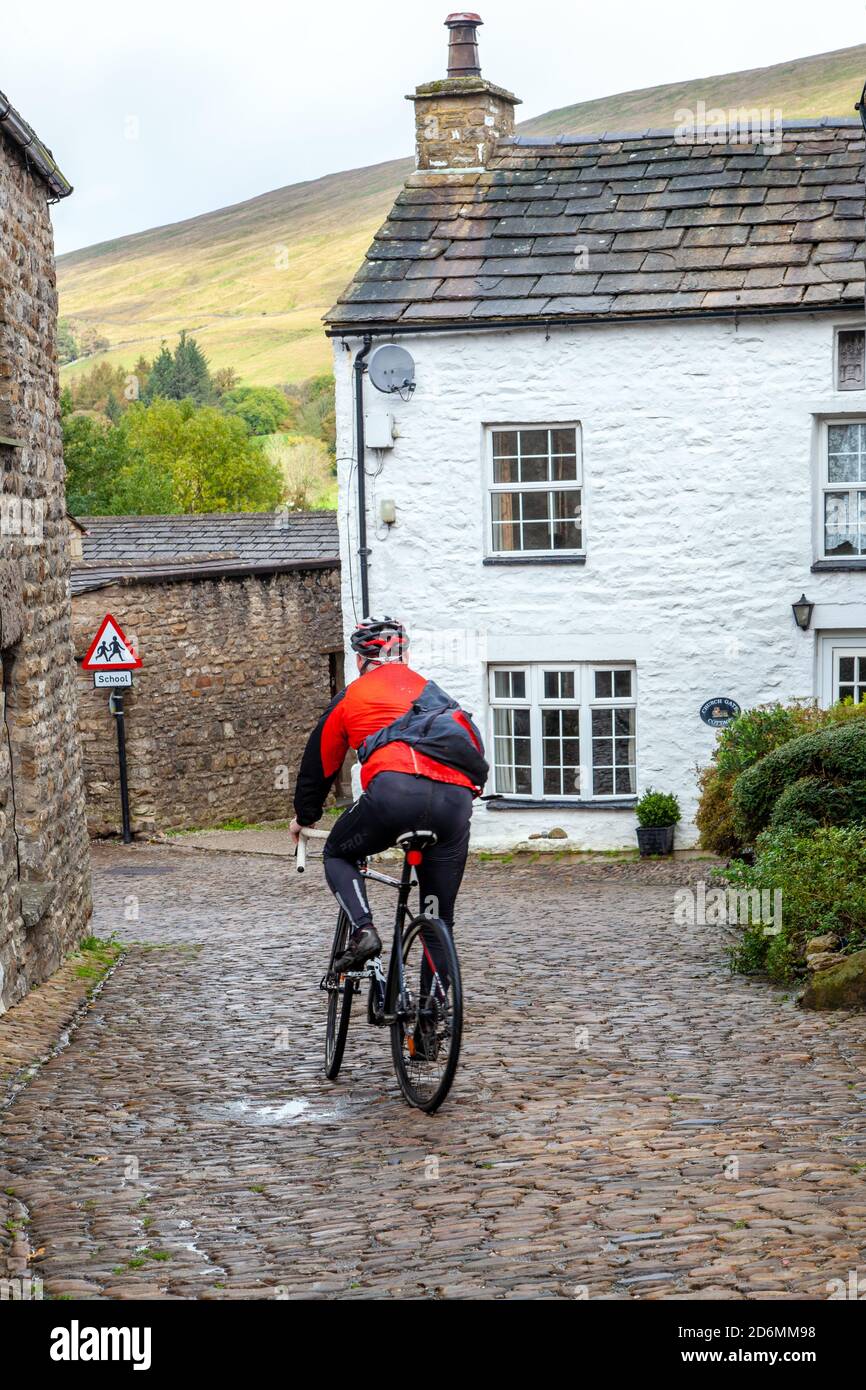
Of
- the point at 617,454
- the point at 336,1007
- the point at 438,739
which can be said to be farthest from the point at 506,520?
the point at 438,739

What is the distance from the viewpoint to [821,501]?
17.6 meters

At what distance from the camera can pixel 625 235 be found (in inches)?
725

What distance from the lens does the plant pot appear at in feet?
58.8

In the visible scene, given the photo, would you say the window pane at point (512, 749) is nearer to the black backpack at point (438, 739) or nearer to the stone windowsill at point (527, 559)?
the stone windowsill at point (527, 559)

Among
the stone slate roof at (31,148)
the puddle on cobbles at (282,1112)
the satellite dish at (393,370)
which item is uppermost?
the stone slate roof at (31,148)

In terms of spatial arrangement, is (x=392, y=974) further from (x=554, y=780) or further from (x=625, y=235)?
(x=625, y=235)

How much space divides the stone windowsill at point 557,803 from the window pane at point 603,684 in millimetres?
1143

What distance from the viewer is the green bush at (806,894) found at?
9.31m

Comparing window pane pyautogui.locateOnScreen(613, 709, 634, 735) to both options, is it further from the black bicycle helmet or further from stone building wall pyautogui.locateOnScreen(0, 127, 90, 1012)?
the black bicycle helmet

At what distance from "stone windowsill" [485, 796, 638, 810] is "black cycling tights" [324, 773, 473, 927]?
37.2ft

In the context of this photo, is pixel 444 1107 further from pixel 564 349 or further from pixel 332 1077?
pixel 564 349

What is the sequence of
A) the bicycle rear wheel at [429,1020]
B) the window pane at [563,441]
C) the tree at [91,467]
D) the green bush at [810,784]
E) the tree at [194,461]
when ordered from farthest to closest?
1. the tree at [194,461]
2. the tree at [91,467]
3. the window pane at [563,441]
4. the green bush at [810,784]
5. the bicycle rear wheel at [429,1020]

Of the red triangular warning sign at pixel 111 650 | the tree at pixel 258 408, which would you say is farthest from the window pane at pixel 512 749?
the tree at pixel 258 408

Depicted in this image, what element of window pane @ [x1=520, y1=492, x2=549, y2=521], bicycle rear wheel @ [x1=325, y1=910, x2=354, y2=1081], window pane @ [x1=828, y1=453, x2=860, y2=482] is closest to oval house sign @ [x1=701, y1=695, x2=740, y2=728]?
window pane @ [x1=828, y1=453, x2=860, y2=482]
